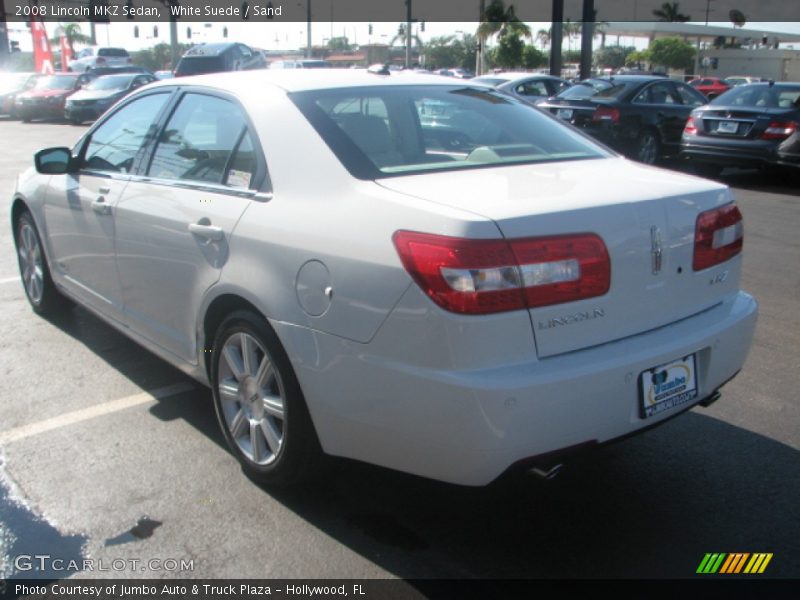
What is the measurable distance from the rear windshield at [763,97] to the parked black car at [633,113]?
110 centimetres

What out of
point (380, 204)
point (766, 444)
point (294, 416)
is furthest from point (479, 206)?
point (766, 444)

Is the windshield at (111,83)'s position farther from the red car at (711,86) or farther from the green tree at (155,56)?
the green tree at (155,56)

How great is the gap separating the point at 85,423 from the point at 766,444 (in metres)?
3.22

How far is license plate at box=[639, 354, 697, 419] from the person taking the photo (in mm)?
2832

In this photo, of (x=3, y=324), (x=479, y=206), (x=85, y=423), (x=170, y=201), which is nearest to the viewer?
Answer: (x=479, y=206)

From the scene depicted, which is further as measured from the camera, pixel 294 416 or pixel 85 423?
pixel 85 423

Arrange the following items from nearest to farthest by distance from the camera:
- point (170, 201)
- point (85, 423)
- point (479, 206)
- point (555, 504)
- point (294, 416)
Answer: point (479, 206)
point (294, 416)
point (555, 504)
point (170, 201)
point (85, 423)

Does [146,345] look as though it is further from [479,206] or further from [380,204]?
[479,206]

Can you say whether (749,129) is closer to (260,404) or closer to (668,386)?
(668,386)

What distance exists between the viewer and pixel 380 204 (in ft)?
9.25

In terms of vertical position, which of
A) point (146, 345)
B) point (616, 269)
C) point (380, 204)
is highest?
point (380, 204)

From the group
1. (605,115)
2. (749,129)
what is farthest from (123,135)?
(605,115)

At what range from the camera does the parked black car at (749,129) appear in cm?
1140

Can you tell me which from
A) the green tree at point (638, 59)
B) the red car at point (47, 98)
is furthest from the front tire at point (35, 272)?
the green tree at point (638, 59)
